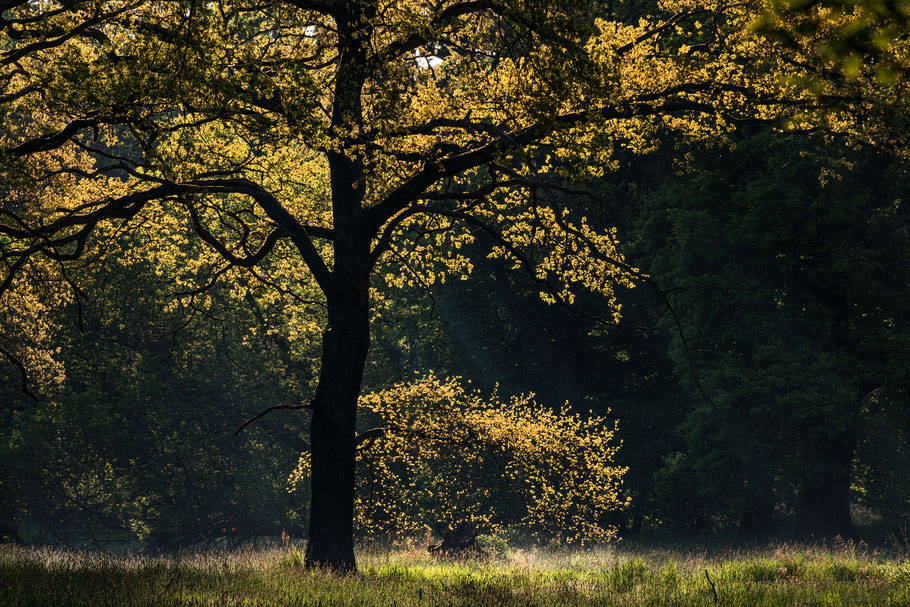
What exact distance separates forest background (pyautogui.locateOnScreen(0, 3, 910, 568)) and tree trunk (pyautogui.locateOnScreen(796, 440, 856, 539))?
0.07 meters

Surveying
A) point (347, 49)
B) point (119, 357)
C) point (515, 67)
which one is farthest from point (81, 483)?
point (515, 67)

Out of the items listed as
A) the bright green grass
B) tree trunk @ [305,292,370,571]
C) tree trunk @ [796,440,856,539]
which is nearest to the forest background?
tree trunk @ [796,440,856,539]

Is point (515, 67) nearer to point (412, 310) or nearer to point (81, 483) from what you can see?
point (412, 310)

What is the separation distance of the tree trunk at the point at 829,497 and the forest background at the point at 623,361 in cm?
7

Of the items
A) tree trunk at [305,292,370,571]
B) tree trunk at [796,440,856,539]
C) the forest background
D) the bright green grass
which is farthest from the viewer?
tree trunk at [796,440,856,539]

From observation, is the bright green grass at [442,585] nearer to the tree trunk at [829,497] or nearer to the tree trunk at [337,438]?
the tree trunk at [337,438]

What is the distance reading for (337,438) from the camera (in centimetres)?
1257

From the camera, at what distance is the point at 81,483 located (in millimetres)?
31656

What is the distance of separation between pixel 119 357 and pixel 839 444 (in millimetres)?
24835

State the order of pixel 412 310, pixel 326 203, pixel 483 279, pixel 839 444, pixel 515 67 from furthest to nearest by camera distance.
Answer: pixel 412 310, pixel 483 279, pixel 326 203, pixel 839 444, pixel 515 67

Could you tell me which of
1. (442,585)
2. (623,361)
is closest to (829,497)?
(623,361)

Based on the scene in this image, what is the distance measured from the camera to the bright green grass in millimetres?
8188

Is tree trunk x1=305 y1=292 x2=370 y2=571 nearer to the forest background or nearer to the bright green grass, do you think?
the bright green grass

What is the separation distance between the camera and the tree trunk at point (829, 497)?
24.4 meters
